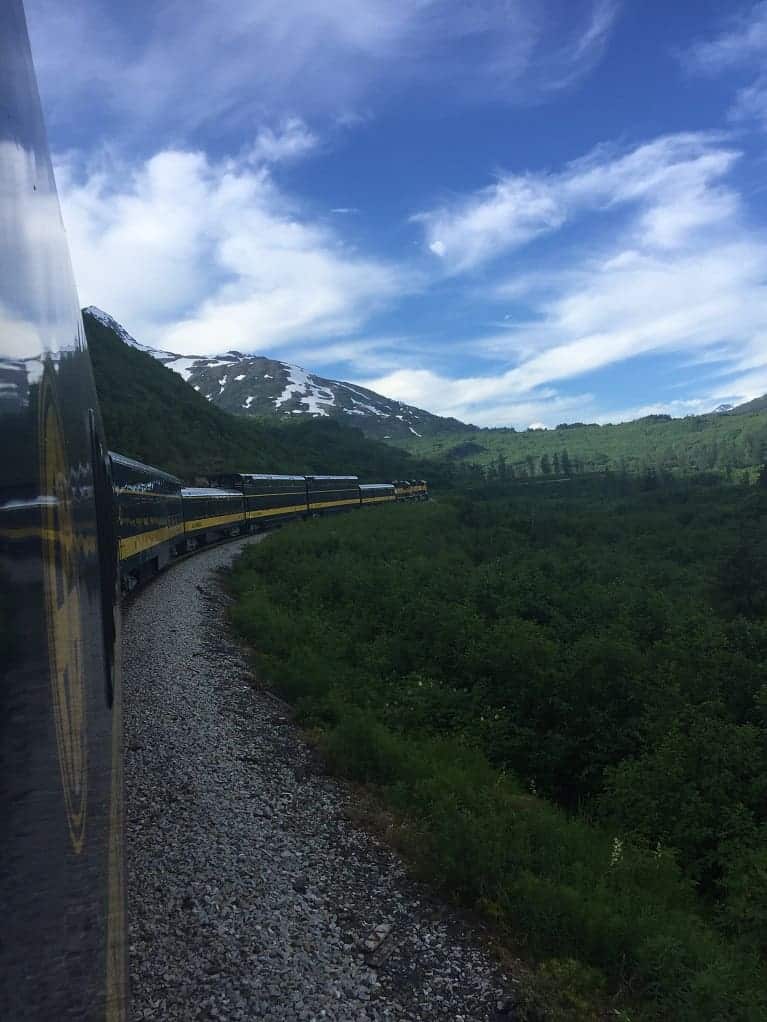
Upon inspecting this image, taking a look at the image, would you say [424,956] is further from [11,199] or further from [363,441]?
[363,441]

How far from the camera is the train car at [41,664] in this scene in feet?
4.90

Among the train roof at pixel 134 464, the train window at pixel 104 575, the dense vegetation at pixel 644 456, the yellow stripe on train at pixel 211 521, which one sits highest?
the dense vegetation at pixel 644 456

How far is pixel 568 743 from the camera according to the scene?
10.4 m

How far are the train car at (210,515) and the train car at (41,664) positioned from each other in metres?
25.3

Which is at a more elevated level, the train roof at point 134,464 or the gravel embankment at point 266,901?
the train roof at point 134,464

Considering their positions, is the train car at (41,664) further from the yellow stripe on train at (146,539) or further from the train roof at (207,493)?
the train roof at (207,493)

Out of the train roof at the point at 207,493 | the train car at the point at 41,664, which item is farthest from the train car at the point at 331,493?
the train car at the point at 41,664

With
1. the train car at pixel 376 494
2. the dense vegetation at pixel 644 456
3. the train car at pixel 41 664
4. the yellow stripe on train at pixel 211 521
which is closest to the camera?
the train car at pixel 41 664

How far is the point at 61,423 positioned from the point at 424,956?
15.6 feet

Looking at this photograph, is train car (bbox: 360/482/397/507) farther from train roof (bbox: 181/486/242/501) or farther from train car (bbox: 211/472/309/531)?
train roof (bbox: 181/486/242/501)

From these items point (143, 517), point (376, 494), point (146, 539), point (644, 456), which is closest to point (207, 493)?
point (146, 539)

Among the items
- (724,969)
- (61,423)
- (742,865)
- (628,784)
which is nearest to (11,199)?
(61,423)

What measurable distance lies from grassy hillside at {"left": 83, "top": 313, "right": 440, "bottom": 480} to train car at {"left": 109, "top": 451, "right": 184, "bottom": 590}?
25.5 m

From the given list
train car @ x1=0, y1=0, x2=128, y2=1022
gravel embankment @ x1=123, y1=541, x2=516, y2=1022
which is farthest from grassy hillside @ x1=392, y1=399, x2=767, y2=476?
train car @ x1=0, y1=0, x2=128, y2=1022
